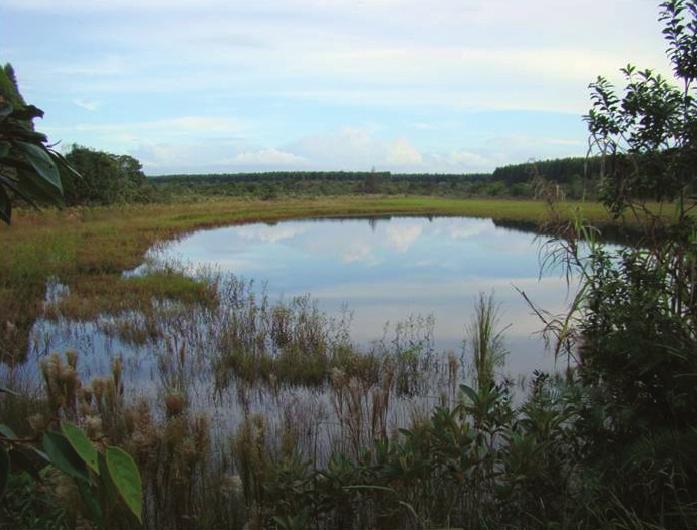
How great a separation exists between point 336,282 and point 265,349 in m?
7.93

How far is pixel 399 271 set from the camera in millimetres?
18703

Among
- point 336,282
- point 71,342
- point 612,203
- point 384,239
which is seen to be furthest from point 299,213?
point 612,203

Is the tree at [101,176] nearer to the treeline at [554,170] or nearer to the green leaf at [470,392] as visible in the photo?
the treeline at [554,170]

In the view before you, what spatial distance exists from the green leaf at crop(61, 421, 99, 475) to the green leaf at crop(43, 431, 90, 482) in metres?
0.03

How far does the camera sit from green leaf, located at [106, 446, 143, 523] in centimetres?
80

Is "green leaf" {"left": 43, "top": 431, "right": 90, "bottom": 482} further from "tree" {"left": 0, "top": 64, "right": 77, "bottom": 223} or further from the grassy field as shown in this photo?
the grassy field

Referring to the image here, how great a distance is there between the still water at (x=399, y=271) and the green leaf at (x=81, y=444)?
15.4ft

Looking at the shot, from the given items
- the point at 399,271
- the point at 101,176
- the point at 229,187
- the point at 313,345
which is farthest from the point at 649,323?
the point at 229,187

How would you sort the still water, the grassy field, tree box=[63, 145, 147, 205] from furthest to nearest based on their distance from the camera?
1. tree box=[63, 145, 147, 205]
2. the still water
3. the grassy field

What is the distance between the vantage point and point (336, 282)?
16.5 metres

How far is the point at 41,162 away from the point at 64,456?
18.2 inches

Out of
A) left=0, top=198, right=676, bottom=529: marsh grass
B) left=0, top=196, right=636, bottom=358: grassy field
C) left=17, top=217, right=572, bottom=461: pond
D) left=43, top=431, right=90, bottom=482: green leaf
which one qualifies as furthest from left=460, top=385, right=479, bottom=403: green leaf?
left=43, top=431, right=90, bottom=482: green leaf

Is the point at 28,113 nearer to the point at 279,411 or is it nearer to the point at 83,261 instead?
the point at 279,411

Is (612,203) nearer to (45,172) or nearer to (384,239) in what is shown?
(45,172)
